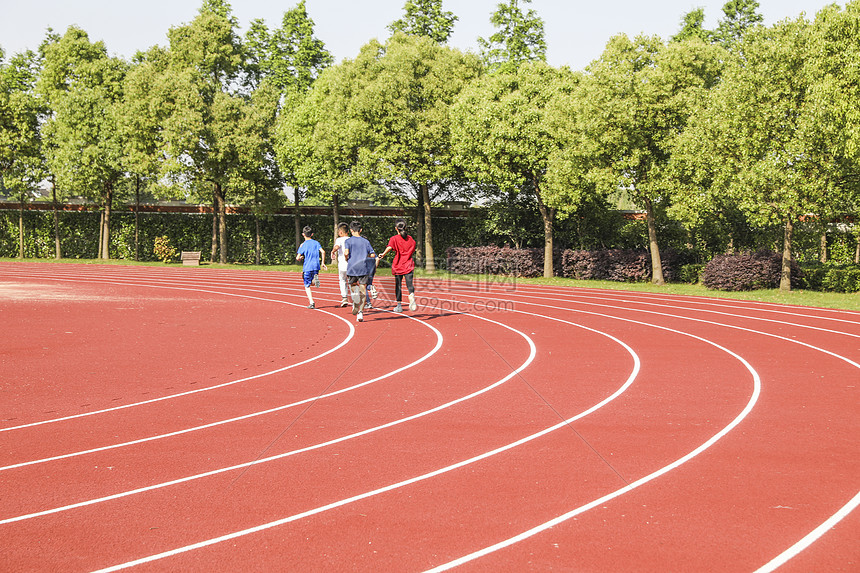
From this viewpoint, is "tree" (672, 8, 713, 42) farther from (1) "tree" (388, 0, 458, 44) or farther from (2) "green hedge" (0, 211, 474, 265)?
(2) "green hedge" (0, 211, 474, 265)

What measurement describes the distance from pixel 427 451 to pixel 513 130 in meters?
23.6

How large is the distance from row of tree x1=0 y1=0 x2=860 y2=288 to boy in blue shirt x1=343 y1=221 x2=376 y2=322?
1350 centimetres

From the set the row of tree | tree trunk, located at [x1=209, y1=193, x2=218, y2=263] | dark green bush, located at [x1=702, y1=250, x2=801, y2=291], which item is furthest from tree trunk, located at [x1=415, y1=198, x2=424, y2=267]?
dark green bush, located at [x1=702, y1=250, x2=801, y2=291]

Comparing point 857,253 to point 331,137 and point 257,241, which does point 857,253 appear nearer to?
point 331,137

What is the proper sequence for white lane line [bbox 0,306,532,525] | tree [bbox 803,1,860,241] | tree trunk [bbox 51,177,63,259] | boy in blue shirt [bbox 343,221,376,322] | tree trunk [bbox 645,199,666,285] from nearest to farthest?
white lane line [bbox 0,306,532,525] → boy in blue shirt [bbox 343,221,376,322] → tree [bbox 803,1,860,241] → tree trunk [bbox 645,199,666,285] → tree trunk [bbox 51,177,63,259]

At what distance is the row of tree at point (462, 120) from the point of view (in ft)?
71.8

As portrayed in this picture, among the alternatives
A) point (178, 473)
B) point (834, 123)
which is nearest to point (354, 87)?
point (834, 123)

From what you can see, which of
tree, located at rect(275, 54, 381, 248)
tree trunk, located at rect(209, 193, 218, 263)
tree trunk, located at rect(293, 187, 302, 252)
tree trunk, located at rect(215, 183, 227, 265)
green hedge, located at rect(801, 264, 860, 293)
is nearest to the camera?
green hedge, located at rect(801, 264, 860, 293)

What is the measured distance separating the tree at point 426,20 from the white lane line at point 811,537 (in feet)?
142

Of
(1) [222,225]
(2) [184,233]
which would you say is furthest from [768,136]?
(2) [184,233]

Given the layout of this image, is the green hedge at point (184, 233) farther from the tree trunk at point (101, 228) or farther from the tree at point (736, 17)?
the tree at point (736, 17)

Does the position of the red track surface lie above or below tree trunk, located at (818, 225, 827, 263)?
below

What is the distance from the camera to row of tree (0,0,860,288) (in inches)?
861

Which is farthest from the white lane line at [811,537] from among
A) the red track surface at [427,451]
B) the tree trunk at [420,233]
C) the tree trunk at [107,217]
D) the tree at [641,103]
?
the tree trunk at [107,217]
